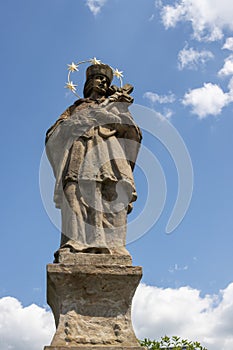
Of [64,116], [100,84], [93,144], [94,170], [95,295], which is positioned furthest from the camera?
[100,84]

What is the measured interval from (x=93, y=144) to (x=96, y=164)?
40cm

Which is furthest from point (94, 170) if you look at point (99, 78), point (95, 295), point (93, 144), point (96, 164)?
point (99, 78)

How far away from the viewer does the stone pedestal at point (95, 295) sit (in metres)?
6.12

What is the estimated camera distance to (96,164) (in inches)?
291

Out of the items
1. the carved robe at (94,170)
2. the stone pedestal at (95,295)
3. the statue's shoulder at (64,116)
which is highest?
the statue's shoulder at (64,116)

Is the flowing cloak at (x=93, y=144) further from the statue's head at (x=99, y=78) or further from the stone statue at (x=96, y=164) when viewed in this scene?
the statue's head at (x=99, y=78)

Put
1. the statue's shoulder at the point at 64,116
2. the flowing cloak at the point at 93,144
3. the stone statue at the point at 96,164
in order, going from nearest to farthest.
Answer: the stone statue at the point at 96,164 < the flowing cloak at the point at 93,144 < the statue's shoulder at the point at 64,116

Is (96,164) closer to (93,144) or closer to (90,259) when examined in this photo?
(93,144)

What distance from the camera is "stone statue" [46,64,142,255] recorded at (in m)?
6.90

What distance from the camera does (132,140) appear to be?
7.96 meters

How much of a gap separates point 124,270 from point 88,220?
969 mm

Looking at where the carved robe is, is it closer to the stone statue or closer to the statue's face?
the stone statue

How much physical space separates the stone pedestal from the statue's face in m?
3.08

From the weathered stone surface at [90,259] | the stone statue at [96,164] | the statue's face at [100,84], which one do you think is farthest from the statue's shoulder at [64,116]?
the weathered stone surface at [90,259]
